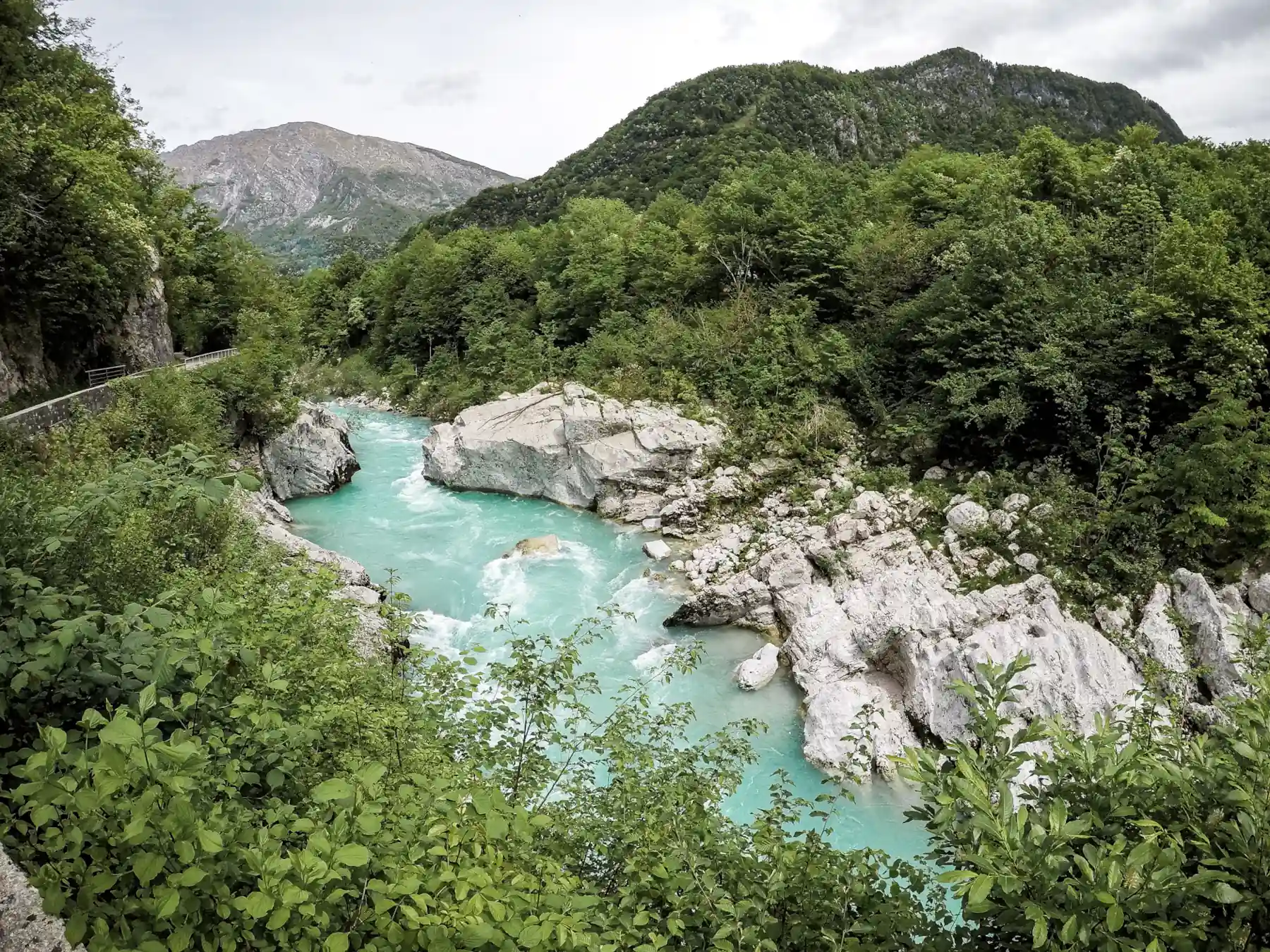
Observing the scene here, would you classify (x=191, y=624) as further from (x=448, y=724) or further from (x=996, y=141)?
(x=996, y=141)

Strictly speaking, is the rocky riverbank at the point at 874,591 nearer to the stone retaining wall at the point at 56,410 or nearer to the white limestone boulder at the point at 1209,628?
the white limestone boulder at the point at 1209,628

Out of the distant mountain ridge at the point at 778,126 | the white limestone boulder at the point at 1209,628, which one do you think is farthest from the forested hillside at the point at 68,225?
the distant mountain ridge at the point at 778,126

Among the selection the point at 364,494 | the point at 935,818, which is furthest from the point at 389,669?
the point at 364,494

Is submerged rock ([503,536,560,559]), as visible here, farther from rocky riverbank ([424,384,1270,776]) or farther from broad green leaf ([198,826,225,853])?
broad green leaf ([198,826,225,853])

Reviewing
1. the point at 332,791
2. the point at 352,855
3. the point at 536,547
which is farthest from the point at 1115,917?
the point at 536,547

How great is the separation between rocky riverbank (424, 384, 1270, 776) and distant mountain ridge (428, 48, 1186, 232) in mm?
50231

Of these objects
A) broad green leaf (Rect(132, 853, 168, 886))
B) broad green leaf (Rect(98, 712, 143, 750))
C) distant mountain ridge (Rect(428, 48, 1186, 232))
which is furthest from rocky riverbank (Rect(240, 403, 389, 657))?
distant mountain ridge (Rect(428, 48, 1186, 232))

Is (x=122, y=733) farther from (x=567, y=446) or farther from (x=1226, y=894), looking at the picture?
(x=567, y=446)

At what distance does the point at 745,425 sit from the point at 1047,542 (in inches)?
392

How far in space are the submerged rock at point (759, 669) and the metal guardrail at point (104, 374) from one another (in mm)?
16809

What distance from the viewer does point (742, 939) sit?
9.22 feet

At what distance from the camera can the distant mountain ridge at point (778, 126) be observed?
7319cm

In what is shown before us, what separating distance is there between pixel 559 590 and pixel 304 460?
11.4 meters

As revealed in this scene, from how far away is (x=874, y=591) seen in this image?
13.3 m
